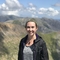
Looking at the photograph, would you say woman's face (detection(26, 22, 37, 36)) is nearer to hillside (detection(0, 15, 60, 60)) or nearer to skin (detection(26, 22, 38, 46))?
skin (detection(26, 22, 38, 46))

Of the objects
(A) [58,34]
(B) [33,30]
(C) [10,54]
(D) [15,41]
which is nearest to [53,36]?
(A) [58,34]

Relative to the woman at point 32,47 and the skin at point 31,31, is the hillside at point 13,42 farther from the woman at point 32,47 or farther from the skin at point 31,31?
the skin at point 31,31

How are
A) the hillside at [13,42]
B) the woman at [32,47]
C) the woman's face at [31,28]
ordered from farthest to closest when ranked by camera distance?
the hillside at [13,42] < the woman's face at [31,28] < the woman at [32,47]

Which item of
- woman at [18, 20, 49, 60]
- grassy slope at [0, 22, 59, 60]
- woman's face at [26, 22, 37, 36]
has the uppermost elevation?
woman's face at [26, 22, 37, 36]

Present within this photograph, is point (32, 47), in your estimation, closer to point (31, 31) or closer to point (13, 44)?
point (31, 31)

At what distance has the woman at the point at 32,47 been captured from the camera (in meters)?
9.99

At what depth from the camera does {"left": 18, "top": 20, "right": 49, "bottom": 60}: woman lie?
9.99 m

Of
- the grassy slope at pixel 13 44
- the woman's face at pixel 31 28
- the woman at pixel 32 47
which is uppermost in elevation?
the woman's face at pixel 31 28

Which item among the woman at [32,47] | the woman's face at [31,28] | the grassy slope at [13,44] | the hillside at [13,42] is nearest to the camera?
the woman at [32,47]

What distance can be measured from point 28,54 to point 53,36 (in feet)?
534

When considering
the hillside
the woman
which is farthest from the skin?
the hillside

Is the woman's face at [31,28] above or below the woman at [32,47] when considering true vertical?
above

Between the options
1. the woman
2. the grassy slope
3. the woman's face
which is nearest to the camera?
the woman

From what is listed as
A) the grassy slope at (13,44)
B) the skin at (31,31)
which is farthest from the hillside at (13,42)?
the skin at (31,31)
